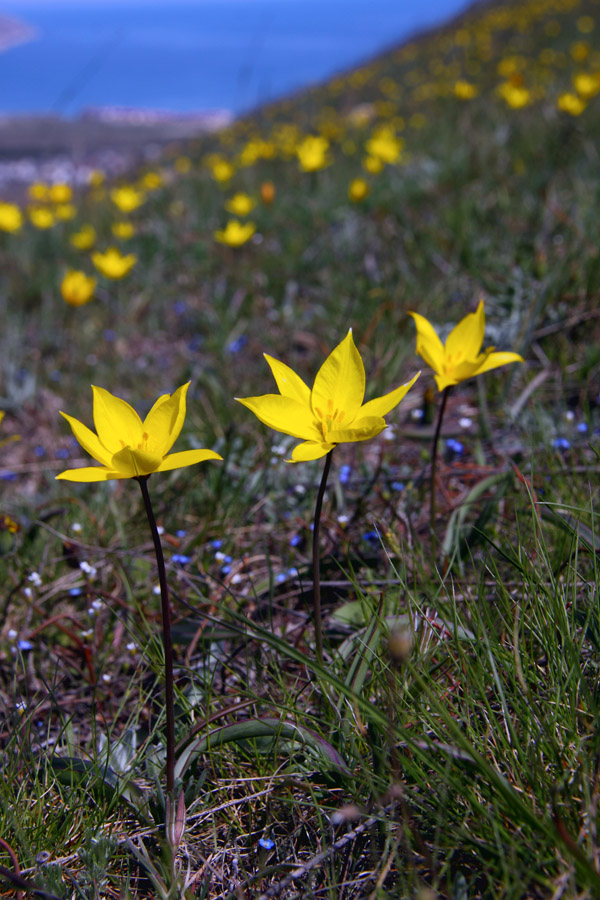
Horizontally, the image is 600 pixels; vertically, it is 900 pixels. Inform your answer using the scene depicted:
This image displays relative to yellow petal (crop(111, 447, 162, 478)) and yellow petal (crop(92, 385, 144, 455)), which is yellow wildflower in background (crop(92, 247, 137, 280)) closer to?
yellow petal (crop(92, 385, 144, 455))

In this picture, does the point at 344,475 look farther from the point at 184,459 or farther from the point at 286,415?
the point at 184,459

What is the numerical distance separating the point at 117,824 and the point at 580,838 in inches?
34.6

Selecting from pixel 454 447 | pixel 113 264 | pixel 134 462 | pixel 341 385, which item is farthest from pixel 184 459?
pixel 113 264

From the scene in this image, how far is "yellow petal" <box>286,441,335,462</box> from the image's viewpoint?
3.92 ft

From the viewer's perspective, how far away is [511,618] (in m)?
→ 1.34

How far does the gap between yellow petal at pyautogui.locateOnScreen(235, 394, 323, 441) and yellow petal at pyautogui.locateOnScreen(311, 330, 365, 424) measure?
4 cm

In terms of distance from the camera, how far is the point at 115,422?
137 centimetres

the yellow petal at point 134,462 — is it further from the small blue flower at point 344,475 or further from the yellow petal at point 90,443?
the small blue flower at point 344,475

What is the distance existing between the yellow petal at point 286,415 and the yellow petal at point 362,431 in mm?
63

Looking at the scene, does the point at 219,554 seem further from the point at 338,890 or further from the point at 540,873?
the point at 540,873

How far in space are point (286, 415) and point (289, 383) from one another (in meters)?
0.09

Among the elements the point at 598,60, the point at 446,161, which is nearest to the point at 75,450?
the point at 446,161

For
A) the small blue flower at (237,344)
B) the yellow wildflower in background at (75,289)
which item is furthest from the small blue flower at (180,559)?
the yellow wildflower in background at (75,289)

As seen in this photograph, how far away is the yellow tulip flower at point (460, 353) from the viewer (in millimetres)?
1559
